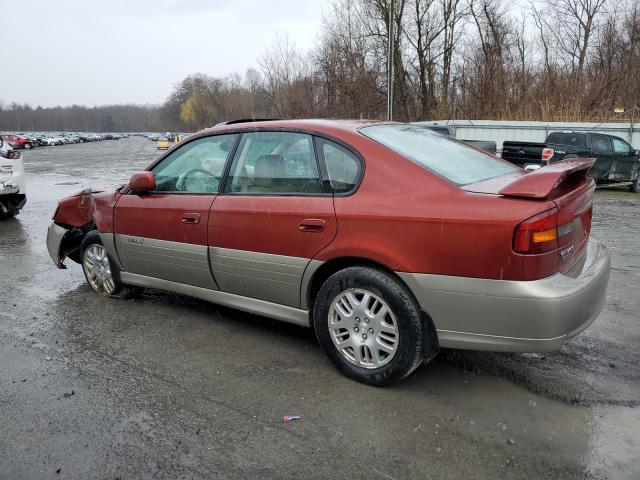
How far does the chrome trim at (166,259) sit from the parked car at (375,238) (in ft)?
0.05

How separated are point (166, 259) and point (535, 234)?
2777 mm

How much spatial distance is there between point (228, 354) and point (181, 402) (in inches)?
26.9

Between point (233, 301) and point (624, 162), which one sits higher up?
point (624, 162)

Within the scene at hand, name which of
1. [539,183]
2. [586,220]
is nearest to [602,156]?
[586,220]

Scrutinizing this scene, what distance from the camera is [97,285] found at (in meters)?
5.07

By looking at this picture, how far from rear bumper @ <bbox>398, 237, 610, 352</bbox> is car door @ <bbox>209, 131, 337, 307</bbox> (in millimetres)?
719

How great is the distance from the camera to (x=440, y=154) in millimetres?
3389

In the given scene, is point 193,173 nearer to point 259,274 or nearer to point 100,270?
point 259,274

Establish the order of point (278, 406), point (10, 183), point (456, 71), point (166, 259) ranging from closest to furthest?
1. point (278, 406)
2. point (166, 259)
3. point (10, 183)
4. point (456, 71)

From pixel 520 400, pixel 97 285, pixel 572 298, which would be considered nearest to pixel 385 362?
pixel 520 400

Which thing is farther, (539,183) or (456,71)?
(456,71)

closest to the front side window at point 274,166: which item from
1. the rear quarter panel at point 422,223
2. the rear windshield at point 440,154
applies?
the rear quarter panel at point 422,223

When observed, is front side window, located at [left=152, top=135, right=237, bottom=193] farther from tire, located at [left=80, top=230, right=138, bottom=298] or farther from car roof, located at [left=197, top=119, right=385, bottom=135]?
tire, located at [left=80, top=230, right=138, bottom=298]

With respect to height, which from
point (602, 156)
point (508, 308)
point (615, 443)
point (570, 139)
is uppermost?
point (570, 139)
